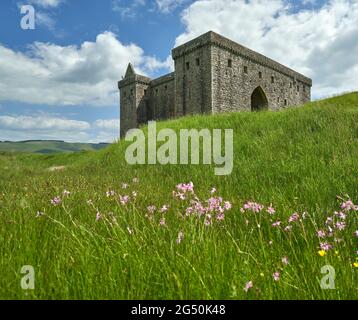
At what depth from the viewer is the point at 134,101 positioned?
133 feet

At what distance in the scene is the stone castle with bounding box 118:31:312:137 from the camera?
2636 cm

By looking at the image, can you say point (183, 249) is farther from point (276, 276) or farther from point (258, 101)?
point (258, 101)

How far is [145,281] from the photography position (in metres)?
1.83

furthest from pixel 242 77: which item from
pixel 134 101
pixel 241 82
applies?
pixel 134 101

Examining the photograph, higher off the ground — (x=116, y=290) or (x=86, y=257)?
(x=86, y=257)

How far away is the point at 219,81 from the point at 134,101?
16.9 m

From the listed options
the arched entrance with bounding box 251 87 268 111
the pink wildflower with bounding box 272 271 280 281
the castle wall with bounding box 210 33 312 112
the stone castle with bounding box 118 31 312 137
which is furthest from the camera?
the arched entrance with bounding box 251 87 268 111

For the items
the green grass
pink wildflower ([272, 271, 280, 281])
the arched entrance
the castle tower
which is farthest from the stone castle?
pink wildflower ([272, 271, 280, 281])

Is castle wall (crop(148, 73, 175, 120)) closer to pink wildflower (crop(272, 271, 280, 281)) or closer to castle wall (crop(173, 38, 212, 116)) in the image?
castle wall (crop(173, 38, 212, 116))

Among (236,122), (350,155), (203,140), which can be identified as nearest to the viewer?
(350,155)

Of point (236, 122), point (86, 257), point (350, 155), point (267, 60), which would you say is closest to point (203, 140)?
point (236, 122)
